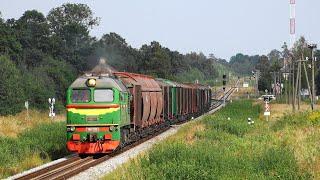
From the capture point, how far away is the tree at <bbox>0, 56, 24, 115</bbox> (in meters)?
58.3

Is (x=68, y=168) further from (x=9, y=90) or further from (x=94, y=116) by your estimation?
(x=9, y=90)

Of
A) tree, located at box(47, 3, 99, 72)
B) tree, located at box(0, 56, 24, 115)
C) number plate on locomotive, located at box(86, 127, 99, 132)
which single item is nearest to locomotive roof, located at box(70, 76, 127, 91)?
number plate on locomotive, located at box(86, 127, 99, 132)

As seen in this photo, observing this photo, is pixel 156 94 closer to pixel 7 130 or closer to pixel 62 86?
pixel 7 130

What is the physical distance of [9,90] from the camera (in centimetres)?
5856

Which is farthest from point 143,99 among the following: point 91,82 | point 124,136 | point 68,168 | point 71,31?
point 71,31

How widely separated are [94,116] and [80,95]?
3.54ft

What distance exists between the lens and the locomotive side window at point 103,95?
72.2ft

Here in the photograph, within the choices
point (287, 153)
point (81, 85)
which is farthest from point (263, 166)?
point (81, 85)

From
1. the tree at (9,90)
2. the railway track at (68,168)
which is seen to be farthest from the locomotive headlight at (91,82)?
the tree at (9,90)

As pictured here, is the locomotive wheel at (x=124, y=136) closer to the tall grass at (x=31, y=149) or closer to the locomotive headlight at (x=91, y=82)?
the locomotive headlight at (x=91, y=82)

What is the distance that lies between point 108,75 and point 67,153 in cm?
421

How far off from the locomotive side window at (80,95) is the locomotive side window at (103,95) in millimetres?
314

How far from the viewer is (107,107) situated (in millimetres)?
21797

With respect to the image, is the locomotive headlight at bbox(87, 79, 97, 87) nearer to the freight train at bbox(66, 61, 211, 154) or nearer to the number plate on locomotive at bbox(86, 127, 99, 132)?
the freight train at bbox(66, 61, 211, 154)
